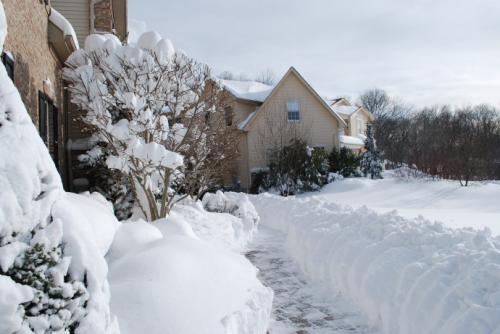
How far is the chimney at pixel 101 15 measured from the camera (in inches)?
494

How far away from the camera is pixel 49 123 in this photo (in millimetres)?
9648

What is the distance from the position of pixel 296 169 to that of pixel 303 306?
17709mm

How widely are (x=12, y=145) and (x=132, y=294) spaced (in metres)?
1.72

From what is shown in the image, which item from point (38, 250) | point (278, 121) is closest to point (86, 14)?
point (38, 250)

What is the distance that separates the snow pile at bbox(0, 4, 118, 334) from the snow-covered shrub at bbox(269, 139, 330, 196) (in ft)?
67.8

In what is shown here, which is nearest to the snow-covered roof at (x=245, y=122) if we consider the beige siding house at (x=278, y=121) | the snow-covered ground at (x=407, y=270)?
the beige siding house at (x=278, y=121)

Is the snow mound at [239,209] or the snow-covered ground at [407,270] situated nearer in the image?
the snow-covered ground at [407,270]

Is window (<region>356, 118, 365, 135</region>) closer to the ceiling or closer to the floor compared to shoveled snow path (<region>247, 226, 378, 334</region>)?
closer to the ceiling

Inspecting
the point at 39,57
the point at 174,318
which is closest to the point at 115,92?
the point at 39,57

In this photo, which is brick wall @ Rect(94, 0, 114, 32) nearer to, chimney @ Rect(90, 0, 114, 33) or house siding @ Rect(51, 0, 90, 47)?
chimney @ Rect(90, 0, 114, 33)

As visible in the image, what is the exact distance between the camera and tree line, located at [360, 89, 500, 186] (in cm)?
2339

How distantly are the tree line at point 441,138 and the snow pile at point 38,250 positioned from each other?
22050mm

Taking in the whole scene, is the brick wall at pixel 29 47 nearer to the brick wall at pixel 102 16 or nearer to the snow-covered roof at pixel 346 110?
the brick wall at pixel 102 16

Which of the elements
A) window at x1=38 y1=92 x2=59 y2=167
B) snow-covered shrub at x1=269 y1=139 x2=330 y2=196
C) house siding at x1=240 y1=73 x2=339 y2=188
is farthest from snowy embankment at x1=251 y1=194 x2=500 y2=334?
house siding at x1=240 y1=73 x2=339 y2=188
